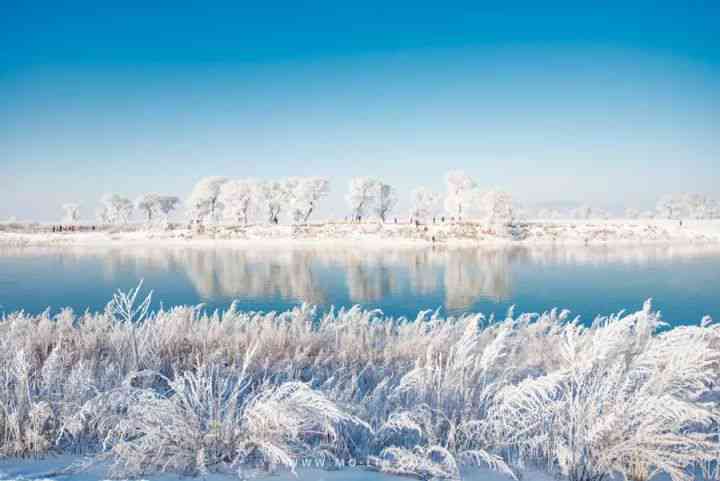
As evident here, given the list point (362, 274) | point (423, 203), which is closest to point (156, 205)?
point (423, 203)

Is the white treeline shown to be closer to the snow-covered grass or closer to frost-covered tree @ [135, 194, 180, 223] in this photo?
frost-covered tree @ [135, 194, 180, 223]

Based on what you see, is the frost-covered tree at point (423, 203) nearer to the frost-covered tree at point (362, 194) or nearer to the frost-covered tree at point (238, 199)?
the frost-covered tree at point (362, 194)

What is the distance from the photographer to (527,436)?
4.35 m

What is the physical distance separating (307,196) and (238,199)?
14140 mm

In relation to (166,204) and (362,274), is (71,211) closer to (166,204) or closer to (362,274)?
(166,204)

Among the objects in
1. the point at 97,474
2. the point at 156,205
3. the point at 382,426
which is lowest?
the point at 97,474

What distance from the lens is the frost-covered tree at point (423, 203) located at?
10975 cm

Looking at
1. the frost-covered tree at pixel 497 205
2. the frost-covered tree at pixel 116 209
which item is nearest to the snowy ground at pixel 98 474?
the frost-covered tree at pixel 497 205

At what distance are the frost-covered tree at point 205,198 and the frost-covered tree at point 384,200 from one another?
35.8m

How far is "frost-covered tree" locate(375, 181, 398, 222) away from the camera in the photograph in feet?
325

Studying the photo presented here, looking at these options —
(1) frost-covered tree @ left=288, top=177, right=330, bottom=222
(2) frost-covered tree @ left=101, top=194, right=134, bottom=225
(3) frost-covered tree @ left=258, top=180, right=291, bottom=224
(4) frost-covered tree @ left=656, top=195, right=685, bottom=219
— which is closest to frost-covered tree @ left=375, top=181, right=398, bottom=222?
(1) frost-covered tree @ left=288, top=177, right=330, bottom=222

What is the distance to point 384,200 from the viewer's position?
10025 cm

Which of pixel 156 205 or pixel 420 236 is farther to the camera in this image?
pixel 156 205

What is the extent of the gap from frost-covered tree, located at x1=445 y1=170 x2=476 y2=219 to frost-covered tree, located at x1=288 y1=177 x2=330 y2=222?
2531 cm
